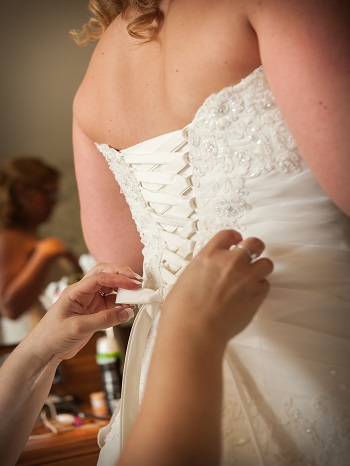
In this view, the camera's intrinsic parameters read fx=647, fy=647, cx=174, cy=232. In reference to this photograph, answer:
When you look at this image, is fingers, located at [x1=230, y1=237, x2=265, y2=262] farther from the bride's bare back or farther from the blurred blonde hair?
the blurred blonde hair

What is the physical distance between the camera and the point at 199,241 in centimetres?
83

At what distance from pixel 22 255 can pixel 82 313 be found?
145 cm

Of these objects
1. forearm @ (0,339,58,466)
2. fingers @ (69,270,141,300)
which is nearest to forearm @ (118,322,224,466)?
fingers @ (69,270,141,300)

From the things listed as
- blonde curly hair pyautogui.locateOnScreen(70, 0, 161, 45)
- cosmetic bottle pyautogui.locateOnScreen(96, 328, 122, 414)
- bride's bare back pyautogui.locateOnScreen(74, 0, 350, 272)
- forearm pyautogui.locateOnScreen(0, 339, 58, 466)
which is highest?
blonde curly hair pyautogui.locateOnScreen(70, 0, 161, 45)

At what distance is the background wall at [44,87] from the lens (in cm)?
Result: 242

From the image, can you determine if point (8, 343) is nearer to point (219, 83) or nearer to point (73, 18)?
point (73, 18)

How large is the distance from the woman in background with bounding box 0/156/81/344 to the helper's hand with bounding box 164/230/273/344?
1.74 m

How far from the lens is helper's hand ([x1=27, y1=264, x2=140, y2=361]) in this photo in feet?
2.95

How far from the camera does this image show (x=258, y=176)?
756 millimetres

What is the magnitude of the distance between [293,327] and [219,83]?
11.5 inches

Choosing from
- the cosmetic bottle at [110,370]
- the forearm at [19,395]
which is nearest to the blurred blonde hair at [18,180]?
the cosmetic bottle at [110,370]

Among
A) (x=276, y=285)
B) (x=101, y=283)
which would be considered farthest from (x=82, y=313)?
(x=276, y=285)

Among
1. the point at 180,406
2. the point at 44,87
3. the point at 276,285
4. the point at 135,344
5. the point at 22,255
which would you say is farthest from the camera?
the point at 44,87

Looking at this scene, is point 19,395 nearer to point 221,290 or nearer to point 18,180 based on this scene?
point 221,290
